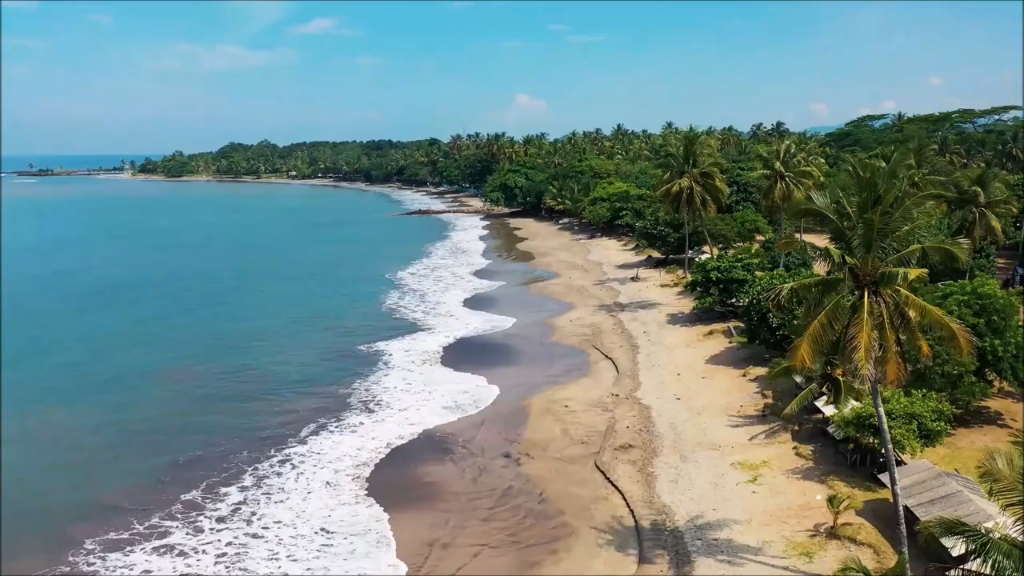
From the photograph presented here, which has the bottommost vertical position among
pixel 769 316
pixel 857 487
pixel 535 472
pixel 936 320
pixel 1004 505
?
pixel 535 472

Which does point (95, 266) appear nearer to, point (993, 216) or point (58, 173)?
point (993, 216)

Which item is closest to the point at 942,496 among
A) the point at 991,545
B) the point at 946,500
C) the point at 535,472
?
the point at 946,500

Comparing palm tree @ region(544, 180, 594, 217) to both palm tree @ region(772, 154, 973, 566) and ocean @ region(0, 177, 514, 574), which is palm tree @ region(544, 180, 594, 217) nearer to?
ocean @ region(0, 177, 514, 574)

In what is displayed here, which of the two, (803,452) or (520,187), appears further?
(520,187)

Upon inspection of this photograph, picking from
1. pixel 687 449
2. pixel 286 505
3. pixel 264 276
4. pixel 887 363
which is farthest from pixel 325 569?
pixel 264 276

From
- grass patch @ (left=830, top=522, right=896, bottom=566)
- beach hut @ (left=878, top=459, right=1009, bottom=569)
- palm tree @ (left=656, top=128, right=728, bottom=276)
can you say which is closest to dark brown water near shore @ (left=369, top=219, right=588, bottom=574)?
grass patch @ (left=830, top=522, right=896, bottom=566)

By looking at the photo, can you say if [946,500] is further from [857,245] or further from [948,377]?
[857,245]

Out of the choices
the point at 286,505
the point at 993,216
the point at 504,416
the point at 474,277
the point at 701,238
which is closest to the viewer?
the point at 286,505

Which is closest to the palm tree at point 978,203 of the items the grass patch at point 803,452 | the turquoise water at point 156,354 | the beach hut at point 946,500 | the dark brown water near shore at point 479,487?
the grass patch at point 803,452
